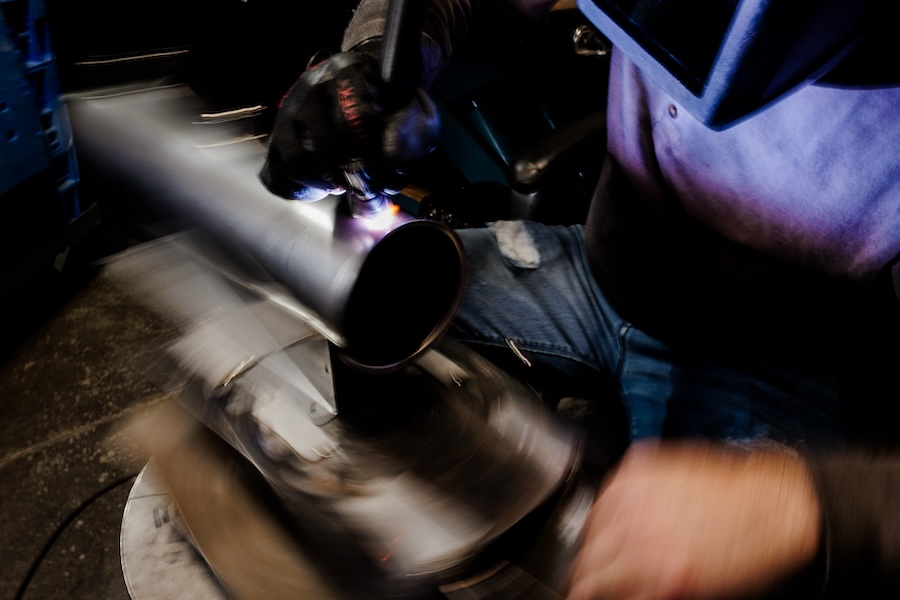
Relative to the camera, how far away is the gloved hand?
2.27 feet

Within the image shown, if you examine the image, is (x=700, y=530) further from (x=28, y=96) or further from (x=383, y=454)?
(x=28, y=96)

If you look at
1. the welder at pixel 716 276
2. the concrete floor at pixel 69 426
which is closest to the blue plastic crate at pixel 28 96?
the concrete floor at pixel 69 426

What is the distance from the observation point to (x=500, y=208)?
1847mm

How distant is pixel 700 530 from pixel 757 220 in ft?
1.88

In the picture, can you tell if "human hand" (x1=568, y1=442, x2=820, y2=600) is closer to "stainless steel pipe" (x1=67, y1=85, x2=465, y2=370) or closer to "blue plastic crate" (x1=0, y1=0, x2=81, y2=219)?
"stainless steel pipe" (x1=67, y1=85, x2=465, y2=370)

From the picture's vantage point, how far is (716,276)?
3.35 ft

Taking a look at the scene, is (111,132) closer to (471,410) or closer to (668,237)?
(471,410)

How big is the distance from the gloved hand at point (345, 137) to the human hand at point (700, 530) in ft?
1.41

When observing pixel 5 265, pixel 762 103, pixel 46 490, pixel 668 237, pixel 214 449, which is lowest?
pixel 46 490

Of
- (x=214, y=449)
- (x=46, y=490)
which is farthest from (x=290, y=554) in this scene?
(x=46, y=490)

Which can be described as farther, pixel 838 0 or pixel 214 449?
pixel 214 449

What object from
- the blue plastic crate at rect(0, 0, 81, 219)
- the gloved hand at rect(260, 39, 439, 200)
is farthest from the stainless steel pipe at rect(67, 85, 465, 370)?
the blue plastic crate at rect(0, 0, 81, 219)

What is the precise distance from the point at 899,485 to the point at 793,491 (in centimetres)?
8

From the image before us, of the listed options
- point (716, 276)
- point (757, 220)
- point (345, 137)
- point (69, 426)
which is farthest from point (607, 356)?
point (69, 426)
